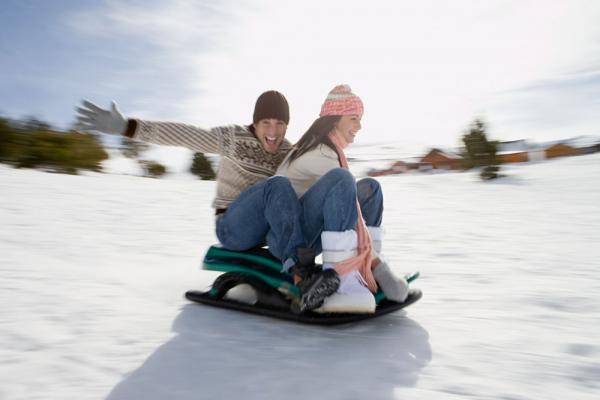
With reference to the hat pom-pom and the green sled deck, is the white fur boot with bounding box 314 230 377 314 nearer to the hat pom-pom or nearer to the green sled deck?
the green sled deck

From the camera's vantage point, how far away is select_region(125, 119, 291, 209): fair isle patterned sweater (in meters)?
2.35

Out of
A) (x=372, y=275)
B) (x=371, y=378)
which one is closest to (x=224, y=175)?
(x=372, y=275)

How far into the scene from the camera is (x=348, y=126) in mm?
2338

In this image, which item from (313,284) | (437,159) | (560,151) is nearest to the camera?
(313,284)

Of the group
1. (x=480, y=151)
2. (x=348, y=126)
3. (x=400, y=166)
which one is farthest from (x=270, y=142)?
(x=400, y=166)

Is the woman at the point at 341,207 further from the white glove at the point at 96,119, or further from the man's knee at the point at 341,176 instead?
the white glove at the point at 96,119

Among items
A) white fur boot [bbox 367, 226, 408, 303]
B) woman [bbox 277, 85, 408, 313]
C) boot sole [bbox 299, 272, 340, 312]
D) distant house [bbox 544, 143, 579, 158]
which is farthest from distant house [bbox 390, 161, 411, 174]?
boot sole [bbox 299, 272, 340, 312]

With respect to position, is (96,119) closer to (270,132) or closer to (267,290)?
(270,132)

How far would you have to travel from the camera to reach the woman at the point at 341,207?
2023 millimetres

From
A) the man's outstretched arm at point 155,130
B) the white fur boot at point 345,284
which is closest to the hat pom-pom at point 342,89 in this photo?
the man's outstretched arm at point 155,130

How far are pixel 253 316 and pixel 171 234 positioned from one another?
9.17 ft

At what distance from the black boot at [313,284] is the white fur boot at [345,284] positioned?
52 mm

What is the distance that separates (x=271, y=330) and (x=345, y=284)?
1.33ft

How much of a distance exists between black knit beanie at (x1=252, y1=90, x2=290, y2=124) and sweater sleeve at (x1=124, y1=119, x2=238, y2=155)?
0.15m
